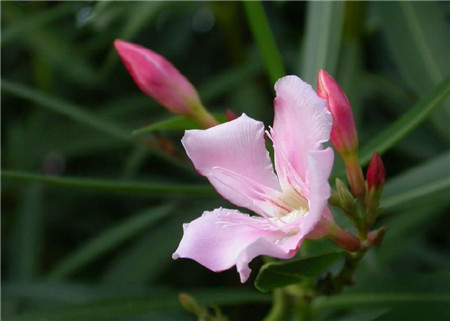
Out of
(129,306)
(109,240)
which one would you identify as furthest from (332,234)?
(109,240)

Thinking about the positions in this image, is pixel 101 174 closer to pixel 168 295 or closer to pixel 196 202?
pixel 196 202

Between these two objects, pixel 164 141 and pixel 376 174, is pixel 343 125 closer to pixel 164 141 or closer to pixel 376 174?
pixel 376 174

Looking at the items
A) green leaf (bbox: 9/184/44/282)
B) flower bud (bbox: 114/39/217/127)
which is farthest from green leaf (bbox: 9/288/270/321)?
green leaf (bbox: 9/184/44/282)

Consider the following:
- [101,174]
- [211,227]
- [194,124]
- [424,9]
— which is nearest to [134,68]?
[194,124]

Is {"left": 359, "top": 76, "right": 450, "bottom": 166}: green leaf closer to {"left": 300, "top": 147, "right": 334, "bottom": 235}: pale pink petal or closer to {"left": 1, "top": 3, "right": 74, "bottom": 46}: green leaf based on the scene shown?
{"left": 300, "top": 147, "right": 334, "bottom": 235}: pale pink petal

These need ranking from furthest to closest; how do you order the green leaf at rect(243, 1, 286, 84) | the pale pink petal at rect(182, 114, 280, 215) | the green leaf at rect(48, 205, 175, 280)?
the green leaf at rect(48, 205, 175, 280) → the green leaf at rect(243, 1, 286, 84) → the pale pink petal at rect(182, 114, 280, 215)
